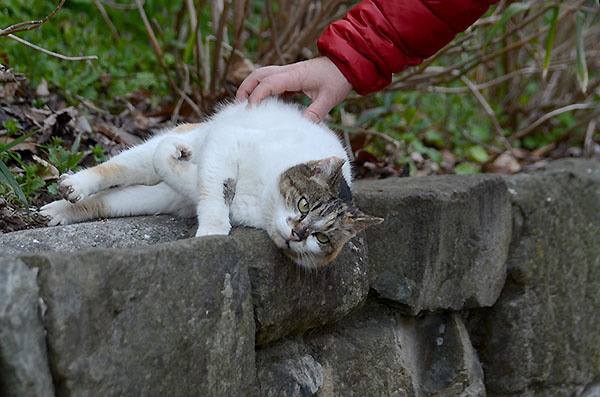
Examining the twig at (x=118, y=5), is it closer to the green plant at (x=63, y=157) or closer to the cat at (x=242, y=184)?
the green plant at (x=63, y=157)

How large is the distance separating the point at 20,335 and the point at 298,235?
0.90 metres

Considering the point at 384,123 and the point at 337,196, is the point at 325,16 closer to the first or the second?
the point at 384,123

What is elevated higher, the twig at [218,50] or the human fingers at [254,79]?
the human fingers at [254,79]

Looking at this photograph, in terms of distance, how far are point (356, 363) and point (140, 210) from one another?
963mm

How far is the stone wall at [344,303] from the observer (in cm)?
119

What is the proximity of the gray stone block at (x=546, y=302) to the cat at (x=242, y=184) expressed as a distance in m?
1.05

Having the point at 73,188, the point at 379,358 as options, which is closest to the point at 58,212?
the point at 73,188

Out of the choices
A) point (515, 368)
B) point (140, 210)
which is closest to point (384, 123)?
point (515, 368)

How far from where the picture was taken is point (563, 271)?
2.84m

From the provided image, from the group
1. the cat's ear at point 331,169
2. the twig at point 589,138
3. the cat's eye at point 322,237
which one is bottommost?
the twig at point 589,138

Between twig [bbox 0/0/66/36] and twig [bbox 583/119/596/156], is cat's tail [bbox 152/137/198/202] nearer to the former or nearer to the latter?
twig [bbox 0/0/66/36]

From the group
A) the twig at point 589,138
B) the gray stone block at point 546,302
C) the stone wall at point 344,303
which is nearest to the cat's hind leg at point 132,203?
the stone wall at point 344,303

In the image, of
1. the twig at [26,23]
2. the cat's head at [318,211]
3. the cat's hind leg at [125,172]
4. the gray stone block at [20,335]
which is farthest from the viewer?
the cat's hind leg at [125,172]

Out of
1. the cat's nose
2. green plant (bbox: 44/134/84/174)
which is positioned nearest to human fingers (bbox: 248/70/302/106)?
the cat's nose
